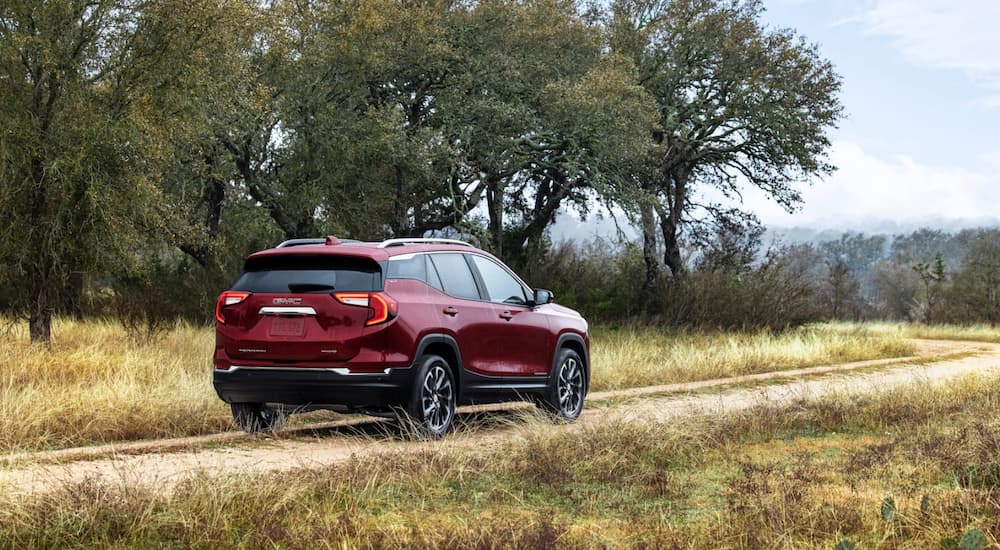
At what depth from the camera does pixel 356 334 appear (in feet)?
32.5

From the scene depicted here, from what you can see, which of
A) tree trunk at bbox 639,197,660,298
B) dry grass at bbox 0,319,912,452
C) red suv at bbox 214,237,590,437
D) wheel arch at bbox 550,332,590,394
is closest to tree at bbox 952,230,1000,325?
tree trunk at bbox 639,197,660,298

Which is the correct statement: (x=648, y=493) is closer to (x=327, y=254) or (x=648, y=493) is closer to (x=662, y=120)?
(x=327, y=254)

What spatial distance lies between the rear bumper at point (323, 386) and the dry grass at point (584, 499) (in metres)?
1.18

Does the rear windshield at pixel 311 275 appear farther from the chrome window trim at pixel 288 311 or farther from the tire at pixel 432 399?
the tire at pixel 432 399

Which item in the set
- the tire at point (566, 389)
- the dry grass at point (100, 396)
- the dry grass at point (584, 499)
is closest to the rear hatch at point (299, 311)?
the dry grass at point (100, 396)

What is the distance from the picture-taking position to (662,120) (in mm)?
38844

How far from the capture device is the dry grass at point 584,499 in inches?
229

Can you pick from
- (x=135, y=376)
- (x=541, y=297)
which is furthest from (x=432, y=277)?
(x=135, y=376)

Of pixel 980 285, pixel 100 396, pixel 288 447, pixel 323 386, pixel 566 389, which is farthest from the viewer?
pixel 980 285

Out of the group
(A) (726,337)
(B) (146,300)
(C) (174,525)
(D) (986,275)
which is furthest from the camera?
(D) (986,275)

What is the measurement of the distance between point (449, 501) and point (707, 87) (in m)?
33.6

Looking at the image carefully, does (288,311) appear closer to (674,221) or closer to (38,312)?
(38,312)

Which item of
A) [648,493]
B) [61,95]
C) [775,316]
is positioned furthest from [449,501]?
[775,316]

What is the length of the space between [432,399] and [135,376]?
5.14m
